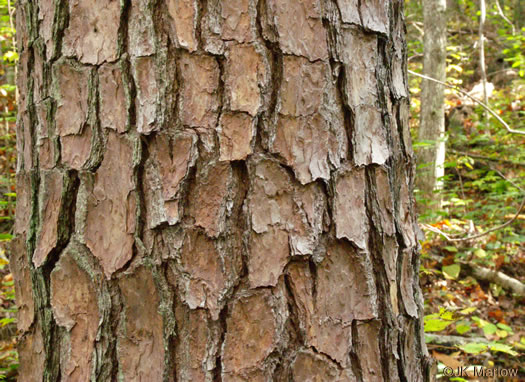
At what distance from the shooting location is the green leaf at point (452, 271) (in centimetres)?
430

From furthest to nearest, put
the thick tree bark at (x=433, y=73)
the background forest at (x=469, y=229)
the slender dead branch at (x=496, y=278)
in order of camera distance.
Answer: the thick tree bark at (x=433, y=73) → the slender dead branch at (x=496, y=278) → the background forest at (x=469, y=229)

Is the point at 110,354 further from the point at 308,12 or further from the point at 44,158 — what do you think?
the point at 308,12

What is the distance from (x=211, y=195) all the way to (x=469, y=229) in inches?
196

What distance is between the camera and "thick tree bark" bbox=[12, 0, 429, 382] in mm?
872

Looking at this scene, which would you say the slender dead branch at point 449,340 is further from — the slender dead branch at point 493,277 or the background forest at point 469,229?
the slender dead branch at point 493,277

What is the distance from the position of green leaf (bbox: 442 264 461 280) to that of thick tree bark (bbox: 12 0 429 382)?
3.66 metres

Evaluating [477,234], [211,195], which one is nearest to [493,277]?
[477,234]

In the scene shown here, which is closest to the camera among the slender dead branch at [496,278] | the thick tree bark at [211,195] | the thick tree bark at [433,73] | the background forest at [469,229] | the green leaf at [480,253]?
the thick tree bark at [211,195]

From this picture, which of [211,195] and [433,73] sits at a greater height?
[433,73]

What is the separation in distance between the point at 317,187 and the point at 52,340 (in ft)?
2.03

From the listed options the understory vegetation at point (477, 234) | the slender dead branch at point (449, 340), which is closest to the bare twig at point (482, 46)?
the understory vegetation at point (477, 234)

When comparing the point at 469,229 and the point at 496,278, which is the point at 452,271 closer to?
the point at 496,278

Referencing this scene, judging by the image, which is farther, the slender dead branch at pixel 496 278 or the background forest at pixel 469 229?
the slender dead branch at pixel 496 278

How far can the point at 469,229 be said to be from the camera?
5.22 m
